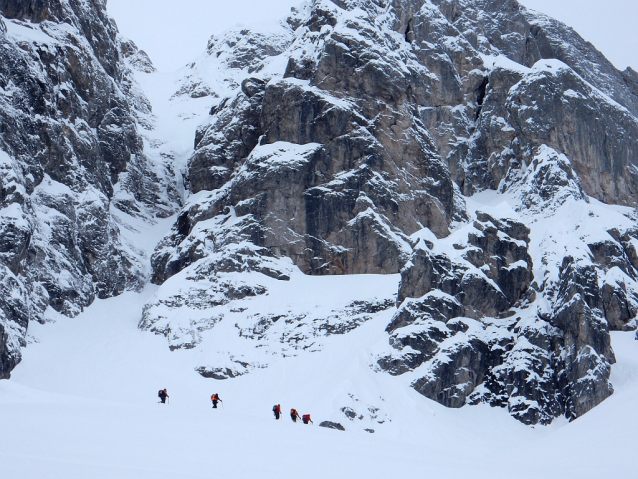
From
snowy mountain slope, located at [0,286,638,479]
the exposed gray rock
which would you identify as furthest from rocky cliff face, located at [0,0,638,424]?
the exposed gray rock

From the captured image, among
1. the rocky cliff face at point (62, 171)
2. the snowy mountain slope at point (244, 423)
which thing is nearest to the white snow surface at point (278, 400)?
the snowy mountain slope at point (244, 423)

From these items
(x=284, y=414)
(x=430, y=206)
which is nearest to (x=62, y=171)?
(x=430, y=206)

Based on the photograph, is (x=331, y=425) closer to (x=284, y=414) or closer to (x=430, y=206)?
(x=284, y=414)

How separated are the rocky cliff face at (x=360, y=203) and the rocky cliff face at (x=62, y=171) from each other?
0.75 feet

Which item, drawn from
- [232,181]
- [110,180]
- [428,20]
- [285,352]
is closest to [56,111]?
[110,180]

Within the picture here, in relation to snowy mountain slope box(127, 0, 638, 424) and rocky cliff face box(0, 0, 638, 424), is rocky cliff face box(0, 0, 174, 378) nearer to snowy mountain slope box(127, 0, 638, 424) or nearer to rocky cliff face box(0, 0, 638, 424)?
rocky cliff face box(0, 0, 638, 424)

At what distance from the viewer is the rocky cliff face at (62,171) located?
5719 centimetres

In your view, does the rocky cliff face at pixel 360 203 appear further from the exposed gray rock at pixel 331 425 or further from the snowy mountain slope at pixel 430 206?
the exposed gray rock at pixel 331 425

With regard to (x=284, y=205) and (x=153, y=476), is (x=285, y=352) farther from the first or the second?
(x=153, y=476)

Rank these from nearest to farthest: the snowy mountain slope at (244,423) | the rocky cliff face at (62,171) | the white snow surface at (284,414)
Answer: the snowy mountain slope at (244,423), the white snow surface at (284,414), the rocky cliff face at (62,171)

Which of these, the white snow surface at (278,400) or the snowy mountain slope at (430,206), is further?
the snowy mountain slope at (430,206)

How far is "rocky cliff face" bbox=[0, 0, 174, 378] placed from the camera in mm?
57194

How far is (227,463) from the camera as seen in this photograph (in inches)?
602

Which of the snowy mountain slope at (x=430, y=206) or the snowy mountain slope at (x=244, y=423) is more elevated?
the snowy mountain slope at (x=430, y=206)
